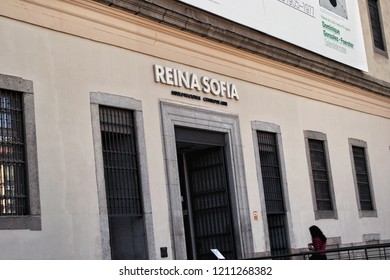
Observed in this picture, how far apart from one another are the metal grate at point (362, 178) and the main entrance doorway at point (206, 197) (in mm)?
6001

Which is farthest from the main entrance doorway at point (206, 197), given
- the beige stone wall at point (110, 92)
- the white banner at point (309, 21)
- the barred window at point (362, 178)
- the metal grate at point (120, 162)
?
the barred window at point (362, 178)

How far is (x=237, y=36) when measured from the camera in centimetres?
1633

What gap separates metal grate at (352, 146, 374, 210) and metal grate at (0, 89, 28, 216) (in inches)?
451

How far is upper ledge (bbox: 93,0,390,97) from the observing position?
14.1m

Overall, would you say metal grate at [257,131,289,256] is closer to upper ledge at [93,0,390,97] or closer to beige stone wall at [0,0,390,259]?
beige stone wall at [0,0,390,259]

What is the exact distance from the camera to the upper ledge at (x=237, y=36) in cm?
1413

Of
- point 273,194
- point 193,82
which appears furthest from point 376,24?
point 193,82

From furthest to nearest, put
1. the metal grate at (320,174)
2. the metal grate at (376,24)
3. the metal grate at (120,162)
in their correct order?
the metal grate at (376,24) → the metal grate at (320,174) → the metal grate at (120,162)

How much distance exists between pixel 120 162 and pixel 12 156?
236 centimetres

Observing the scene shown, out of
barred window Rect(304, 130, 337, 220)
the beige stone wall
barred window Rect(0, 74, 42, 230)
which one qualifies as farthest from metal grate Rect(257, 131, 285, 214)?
barred window Rect(0, 74, 42, 230)

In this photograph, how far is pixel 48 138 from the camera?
11.8 metres

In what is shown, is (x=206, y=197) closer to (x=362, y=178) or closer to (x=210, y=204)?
(x=210, y=204)
